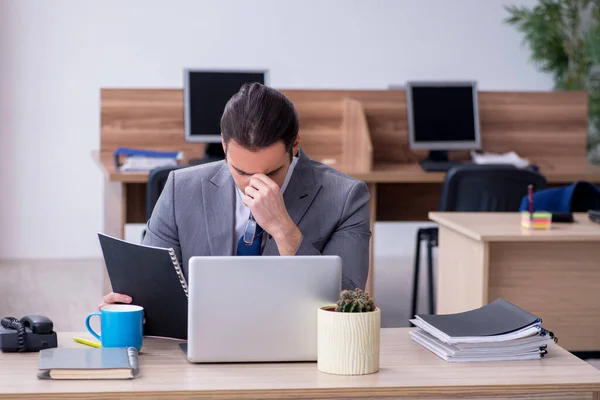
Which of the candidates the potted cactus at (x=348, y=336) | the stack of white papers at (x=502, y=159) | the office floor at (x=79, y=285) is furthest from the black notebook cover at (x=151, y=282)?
the stack of white papers at (x=502, y=159)

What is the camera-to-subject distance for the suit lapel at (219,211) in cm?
212

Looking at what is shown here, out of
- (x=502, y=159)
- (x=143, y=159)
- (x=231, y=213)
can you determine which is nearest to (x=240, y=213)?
(x=231, y=213)

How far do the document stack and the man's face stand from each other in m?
0.46

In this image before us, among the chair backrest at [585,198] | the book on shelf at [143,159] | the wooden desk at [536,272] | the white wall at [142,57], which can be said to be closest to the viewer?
the wooden desk at [536,272]

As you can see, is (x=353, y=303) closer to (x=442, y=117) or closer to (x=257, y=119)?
(x=257, y=119)

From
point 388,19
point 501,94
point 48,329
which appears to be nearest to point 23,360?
point 48,329

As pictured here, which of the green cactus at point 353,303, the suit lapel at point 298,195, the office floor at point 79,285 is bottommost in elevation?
the office floor at point 79,285

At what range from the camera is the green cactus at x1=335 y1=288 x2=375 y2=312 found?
5.09 feet

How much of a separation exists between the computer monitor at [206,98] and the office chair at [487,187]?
3.77 feet

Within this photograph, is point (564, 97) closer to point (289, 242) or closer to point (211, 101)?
point (211, 101)

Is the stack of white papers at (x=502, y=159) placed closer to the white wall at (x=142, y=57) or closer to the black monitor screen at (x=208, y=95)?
the black monitor screen at (x=208, y=95)

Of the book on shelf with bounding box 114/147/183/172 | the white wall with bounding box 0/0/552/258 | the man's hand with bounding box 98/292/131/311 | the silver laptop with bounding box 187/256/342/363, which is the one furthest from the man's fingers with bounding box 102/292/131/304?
the white wall with bounding box 0/0/552/258

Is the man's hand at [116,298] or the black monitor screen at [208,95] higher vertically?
the black monitor screen at [208,95]

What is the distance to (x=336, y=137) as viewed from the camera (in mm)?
4859
